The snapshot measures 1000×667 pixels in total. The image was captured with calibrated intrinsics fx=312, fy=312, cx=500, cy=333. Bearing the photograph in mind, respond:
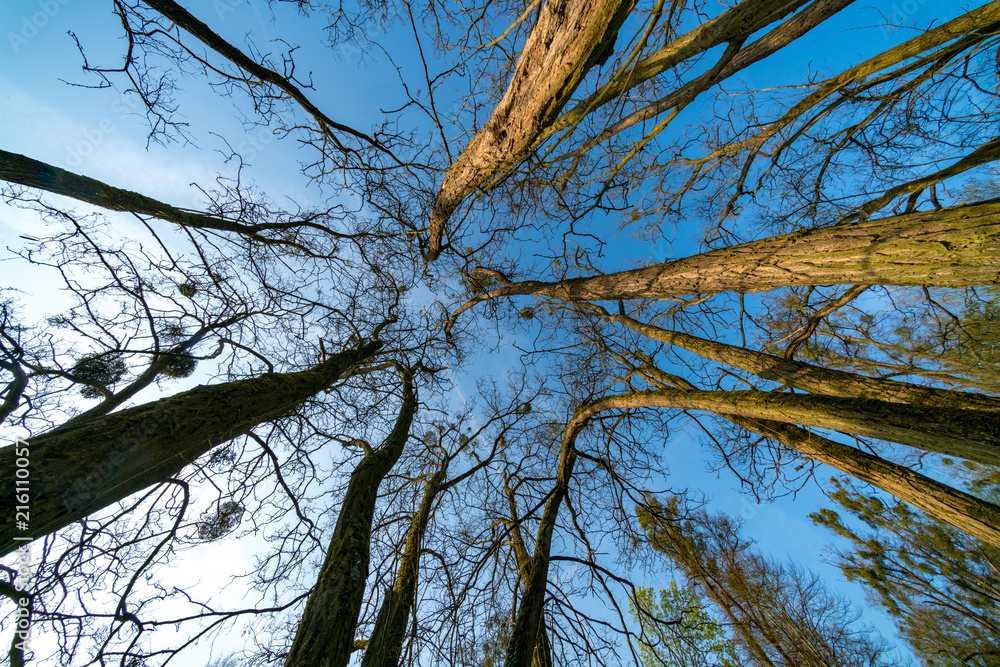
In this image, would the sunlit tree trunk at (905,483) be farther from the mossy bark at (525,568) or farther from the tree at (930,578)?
the tree at (930,578)

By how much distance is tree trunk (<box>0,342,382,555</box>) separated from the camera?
155 centimetres

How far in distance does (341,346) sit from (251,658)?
12.6ft

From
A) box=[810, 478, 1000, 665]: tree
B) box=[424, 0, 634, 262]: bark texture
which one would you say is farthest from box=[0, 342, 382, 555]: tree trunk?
box=[810, 478, 1000, 665]: tree

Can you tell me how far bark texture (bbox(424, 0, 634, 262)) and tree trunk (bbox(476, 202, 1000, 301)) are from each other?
1.91 metres

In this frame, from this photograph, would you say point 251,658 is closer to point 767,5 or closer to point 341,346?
point 341,346

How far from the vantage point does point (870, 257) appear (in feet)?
6.29

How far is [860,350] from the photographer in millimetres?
5781

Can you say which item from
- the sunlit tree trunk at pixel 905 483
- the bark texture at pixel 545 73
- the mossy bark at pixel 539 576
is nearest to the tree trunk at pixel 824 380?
the sunlit tree trunk at pixel 905 483

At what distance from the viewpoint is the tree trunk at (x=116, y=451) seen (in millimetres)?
1546

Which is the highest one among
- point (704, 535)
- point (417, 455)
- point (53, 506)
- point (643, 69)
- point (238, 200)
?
point (643, 69)

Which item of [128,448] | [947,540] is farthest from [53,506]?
[947,540]

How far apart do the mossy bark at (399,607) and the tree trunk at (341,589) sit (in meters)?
0.63

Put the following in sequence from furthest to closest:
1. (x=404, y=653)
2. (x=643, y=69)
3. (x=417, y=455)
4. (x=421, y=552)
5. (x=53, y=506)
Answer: (x=417, y=455) → (x=421, y=552) → (x=404, y=653) → (x=643, y=69) → (x=53, y=506)

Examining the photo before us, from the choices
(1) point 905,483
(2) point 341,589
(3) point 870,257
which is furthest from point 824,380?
(2) point 341,589
